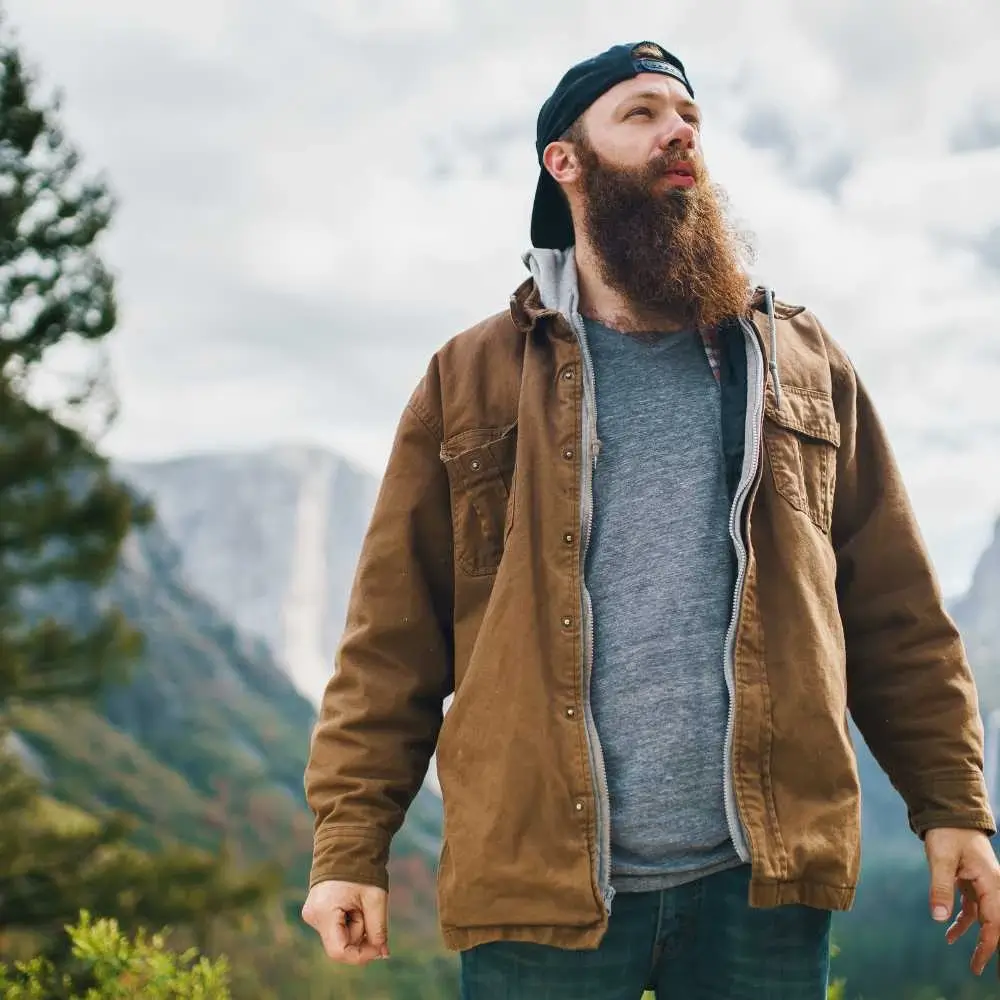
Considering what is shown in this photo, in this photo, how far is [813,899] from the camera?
1728mm

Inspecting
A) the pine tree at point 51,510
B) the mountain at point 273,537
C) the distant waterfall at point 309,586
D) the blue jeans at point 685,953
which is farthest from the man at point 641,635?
the mountain at point 273,537

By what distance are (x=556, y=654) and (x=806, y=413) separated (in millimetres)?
611

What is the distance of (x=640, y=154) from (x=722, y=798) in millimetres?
1099

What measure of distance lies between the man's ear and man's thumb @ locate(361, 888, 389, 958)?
1277 mm

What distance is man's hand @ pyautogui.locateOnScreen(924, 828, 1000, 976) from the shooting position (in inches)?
72.9

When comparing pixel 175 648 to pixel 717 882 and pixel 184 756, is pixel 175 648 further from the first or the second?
pixel 717 882

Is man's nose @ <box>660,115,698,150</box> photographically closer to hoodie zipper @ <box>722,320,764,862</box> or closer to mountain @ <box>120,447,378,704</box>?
hoodie zipper @ <box>722,320,764,862</box>

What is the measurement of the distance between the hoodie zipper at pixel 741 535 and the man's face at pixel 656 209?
4.2 inches

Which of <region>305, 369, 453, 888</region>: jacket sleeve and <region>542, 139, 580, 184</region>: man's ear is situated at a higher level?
<region>542, 139, 580, 184</region>: man's ear

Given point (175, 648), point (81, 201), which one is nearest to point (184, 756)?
point (175, 648)

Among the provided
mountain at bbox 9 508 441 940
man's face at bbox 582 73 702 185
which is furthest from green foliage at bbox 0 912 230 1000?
mountain at bbox 9 508 441 940

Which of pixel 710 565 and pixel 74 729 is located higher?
pixel 74 729

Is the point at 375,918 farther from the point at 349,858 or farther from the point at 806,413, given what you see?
the point at 806,413

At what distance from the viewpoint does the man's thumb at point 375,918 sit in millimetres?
1791
